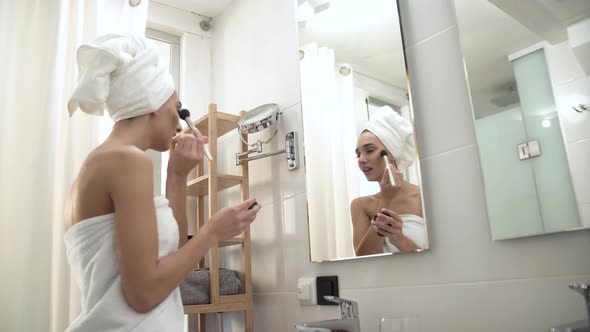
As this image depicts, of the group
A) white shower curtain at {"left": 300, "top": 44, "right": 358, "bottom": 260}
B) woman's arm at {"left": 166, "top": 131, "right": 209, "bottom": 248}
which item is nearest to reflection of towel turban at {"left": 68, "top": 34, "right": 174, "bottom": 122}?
woman's arm at {"left": 166, "top": 131, "right": 209, "bottom": 248}

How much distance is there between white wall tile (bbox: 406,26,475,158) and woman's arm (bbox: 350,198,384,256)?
261mm

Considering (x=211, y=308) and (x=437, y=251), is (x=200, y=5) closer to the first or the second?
(x=211, y=308)

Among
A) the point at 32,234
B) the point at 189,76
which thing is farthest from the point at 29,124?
the point at 189,76

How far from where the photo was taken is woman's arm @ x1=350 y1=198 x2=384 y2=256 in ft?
4.19

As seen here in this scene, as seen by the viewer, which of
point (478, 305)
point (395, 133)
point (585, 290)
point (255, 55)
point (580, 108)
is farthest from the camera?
point (255, 55)

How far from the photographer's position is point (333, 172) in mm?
1456

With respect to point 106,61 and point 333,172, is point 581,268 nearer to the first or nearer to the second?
point 333,172

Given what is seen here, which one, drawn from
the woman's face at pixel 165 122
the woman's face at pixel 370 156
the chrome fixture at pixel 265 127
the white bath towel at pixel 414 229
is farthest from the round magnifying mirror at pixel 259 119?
the white bath towel at pixel 414 229

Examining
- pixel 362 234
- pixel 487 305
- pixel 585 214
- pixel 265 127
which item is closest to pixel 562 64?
pixel 585 214

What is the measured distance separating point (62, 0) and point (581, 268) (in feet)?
6.31

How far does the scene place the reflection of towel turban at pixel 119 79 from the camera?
1012mm

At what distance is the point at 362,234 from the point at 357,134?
302mm

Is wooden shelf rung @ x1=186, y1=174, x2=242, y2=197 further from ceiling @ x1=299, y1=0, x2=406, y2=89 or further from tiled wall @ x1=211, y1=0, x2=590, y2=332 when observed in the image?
ceiling @ x1=299, y1=0, x2=406, y2=89

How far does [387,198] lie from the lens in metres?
1.26
